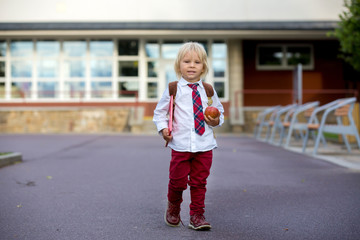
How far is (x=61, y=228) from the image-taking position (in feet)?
10.5

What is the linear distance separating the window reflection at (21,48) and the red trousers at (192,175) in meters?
19.1

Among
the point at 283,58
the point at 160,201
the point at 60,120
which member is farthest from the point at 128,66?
the point at 160,201

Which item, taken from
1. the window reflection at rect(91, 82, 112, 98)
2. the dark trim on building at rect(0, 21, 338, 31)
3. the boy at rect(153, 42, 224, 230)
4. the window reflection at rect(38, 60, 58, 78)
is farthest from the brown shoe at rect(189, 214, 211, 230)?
the window reflection at rect(38, 60, 58, 78)

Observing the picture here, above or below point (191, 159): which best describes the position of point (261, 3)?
above

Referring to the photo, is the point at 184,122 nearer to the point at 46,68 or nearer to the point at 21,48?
the point at 46,68

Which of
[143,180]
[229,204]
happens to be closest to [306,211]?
[229,204]

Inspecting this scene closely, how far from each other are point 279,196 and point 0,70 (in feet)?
62.8

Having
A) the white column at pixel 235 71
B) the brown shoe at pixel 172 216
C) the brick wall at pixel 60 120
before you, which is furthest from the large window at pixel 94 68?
the brown shoe at pixel 172 216

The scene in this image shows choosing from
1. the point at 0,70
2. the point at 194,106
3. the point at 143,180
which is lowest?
the point at 143,180

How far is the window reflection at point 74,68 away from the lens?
2055 centimetres

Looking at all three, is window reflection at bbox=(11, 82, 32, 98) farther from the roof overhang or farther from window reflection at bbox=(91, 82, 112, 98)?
window reflection at bbox=(91, 82, 112, 98)

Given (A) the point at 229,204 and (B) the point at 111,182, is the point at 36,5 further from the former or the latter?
(A) the point at 229,204

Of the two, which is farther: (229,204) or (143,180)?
(143,180)

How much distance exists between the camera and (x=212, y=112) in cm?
320
